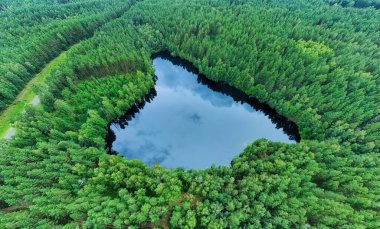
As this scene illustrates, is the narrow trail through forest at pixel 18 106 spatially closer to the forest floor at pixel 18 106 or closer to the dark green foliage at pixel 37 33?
the forest floor at pixel 18 106

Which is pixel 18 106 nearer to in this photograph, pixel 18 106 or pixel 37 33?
pixel 18 106

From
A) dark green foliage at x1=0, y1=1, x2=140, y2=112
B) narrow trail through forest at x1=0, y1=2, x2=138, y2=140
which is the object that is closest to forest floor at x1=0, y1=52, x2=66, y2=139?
narrow trail through forest at x1=0, y1=2, x2=138, y2=140

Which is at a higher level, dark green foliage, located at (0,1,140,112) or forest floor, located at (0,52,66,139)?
dark green foliage, located at (0,1,140,112)

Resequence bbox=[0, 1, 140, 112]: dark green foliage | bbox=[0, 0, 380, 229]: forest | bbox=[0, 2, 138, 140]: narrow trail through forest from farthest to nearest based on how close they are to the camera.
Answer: bbox=[0, 1, 140, 112]: dark green foliage < bbox=[0, 2, 138, 140]: narrow trail through forest < bbox=[0, 0, 380, 229]: forest

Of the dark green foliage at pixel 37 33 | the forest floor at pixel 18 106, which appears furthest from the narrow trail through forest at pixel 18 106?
the dark green foliage at pixel 37 33

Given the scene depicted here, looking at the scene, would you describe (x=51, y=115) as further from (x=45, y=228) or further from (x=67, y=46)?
(x=67, y=46)

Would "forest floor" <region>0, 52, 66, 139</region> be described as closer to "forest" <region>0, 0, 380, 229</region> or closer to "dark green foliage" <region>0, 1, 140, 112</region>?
"dark green foliage" <region>0, 1, 140, 112</region>

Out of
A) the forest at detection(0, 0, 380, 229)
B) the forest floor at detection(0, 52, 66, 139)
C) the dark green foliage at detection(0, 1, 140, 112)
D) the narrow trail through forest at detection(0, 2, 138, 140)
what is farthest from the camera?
the dark green foliage at detection(0, 1, 140, 112)

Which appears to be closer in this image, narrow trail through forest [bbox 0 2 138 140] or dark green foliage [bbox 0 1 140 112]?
narrow trail through forest [bbox 0 2 138 140]

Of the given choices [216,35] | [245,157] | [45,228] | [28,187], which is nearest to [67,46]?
[216,35]
